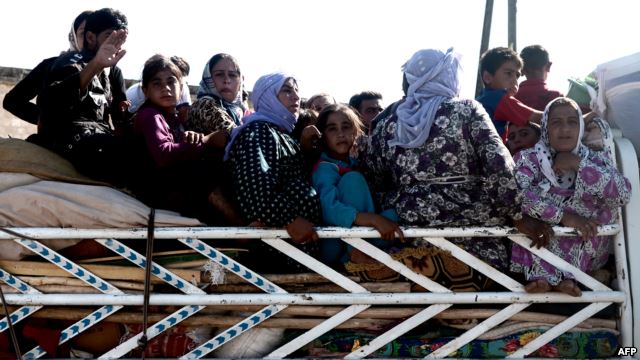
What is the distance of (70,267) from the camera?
353cm

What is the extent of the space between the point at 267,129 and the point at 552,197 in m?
1.51

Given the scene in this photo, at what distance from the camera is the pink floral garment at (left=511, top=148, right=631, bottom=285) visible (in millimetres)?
3605

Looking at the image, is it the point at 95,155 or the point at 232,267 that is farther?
the point at 95,155

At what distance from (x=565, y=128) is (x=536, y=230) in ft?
1.98

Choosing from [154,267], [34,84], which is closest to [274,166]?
[154,267]

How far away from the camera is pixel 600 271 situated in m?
3.81

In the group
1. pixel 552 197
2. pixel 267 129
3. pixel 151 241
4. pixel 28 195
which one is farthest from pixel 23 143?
pixel 552 197

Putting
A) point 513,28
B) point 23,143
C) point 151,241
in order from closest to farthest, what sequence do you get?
point 151,241, point 23,143, point 513,28

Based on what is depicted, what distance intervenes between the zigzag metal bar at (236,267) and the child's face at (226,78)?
123 cm

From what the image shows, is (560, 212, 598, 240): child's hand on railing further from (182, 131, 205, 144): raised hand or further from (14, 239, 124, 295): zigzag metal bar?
(14, 239, 124, 295): zigzag metal bar

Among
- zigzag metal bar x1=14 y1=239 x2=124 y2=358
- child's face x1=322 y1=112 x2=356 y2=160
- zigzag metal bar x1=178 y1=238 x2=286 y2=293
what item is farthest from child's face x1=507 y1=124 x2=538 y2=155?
zigzag metal bar x1=14 y1=239 x2=124 y2=358

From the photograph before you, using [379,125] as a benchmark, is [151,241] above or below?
below

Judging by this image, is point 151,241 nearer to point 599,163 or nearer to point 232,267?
point 232,267

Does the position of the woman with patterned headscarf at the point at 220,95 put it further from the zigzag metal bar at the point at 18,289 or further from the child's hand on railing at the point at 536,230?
the child's hand on railing at the point at 536,230
